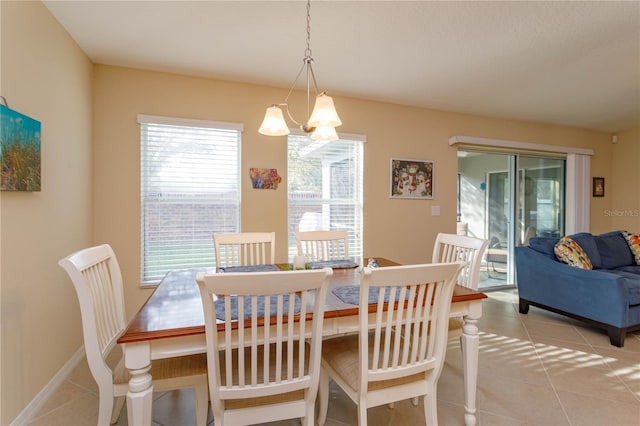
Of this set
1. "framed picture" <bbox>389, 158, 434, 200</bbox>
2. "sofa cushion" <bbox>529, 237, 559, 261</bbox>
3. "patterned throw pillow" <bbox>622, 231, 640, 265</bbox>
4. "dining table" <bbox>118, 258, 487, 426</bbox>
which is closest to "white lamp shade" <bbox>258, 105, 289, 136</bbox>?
"dining table" <bbox>118, 258, 487, 426</bbox>

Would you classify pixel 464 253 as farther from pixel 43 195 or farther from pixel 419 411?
pixel 43 195

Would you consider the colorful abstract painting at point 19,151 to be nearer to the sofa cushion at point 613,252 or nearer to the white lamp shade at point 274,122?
the white lamp shade at point 274,122

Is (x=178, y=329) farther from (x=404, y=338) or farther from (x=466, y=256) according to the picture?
(x=466, y=256)

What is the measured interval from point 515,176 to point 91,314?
5004 millimetres

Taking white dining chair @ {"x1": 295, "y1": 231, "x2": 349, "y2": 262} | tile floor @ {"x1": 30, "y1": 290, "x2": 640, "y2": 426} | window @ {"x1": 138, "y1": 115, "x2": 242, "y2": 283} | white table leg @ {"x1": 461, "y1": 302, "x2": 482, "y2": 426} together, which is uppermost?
window @ {"x1": 138, "y1": 115, "x2": 242, "y2": 283}

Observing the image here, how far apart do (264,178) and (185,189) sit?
2.47 ft

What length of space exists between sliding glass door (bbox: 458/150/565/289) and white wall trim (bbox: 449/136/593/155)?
14 centimetres

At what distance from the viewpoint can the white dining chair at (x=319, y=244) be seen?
2605 millimetres

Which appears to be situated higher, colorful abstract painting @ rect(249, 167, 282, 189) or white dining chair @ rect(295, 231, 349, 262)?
colorful abstract painting @ rect(249, 167, 282, 189)

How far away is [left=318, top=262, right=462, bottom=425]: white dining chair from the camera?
1.21 meters

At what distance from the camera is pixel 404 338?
1.35 m

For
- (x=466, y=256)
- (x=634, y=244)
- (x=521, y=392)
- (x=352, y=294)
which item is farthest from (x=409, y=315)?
(x=634, y=244)

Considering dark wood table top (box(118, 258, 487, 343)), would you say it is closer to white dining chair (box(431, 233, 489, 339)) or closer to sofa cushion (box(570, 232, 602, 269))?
white dining chair (box(431, 233, 489, 339))

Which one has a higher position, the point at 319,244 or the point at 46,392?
the point at 319,244
